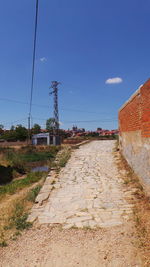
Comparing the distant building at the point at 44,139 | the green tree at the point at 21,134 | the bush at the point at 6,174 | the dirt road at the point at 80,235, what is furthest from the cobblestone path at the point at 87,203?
the green tree at the point at 21,134

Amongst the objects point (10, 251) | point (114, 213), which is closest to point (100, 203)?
point (114, 213)

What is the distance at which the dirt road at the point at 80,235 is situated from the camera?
209cm

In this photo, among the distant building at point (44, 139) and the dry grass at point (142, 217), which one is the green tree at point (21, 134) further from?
the dry grass at point (142, 217)

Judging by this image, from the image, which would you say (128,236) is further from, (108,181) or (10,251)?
(108,181)

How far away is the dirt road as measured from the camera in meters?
2.09

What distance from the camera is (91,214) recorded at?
3.19 m

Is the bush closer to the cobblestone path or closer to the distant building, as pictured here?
the cobblestone path

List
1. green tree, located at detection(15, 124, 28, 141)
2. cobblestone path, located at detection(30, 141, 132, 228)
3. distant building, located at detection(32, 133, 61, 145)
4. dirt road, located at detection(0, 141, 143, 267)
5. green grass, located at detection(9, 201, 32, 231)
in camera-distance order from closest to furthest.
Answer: dirt road, located at detection(0, 141, 143, 267) < green grass, located at detection(9, 201, 32, 231) < cobblestone path, located at detection(30, 141, 132, 228) < distant building, located at detection(32, 133, 61, 145) < green tree, located at detection(15, 124, 28, 141)

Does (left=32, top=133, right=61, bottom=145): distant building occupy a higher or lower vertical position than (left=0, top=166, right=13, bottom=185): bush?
higher

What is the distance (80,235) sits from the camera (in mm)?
2564

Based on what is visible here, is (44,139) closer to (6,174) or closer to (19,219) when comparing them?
(6,174)

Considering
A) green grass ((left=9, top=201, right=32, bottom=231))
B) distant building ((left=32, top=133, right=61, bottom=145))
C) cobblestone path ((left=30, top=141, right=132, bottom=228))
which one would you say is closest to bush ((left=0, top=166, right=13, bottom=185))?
cobblestone path ((left=30, top=141, right=132, bottom=228))

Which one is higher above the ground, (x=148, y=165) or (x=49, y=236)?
(x=148, y=165)

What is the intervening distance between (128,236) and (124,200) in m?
1.31
